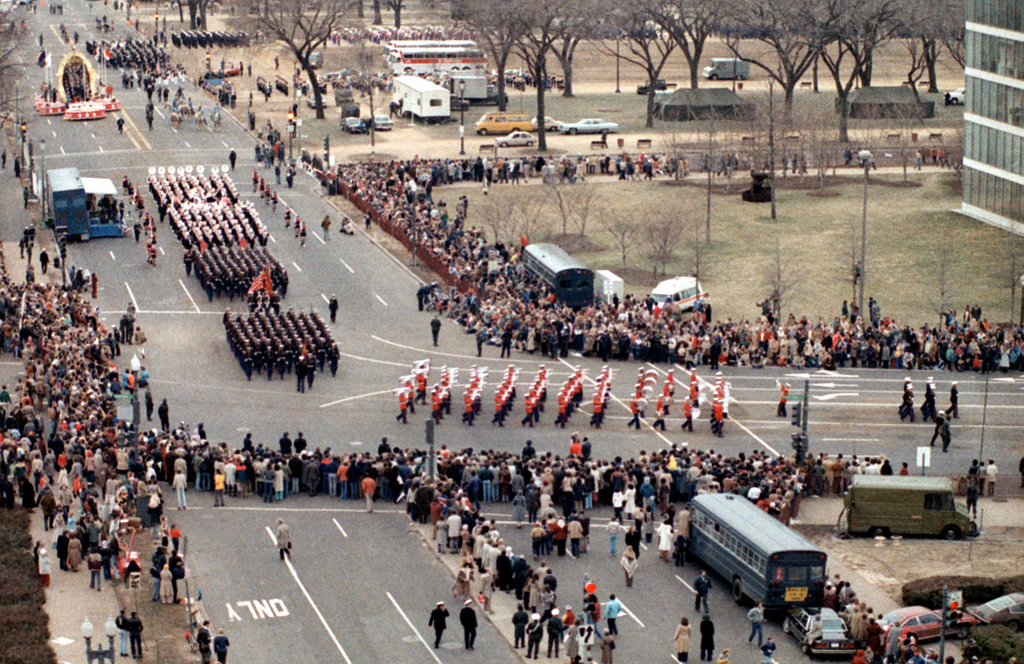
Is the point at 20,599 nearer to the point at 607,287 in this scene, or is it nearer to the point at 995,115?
the point at 607,287

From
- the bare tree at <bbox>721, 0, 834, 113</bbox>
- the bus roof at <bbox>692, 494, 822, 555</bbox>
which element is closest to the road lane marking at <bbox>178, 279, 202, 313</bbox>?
the bus roof at <bbox>692, 494, 822, 555</bbox>

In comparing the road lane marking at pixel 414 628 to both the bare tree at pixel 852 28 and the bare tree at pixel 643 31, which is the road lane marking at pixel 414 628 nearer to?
the bare tree at pixel 852 28

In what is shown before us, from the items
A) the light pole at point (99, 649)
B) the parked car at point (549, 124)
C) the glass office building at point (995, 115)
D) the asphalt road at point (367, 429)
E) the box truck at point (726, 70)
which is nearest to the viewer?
the light pole at point (99, 649)

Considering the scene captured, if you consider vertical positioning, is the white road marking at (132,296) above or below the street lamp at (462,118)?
below

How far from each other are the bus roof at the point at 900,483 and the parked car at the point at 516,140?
2687 inches

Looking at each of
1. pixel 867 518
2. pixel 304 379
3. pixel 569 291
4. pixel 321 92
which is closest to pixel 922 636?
pixel 867 518

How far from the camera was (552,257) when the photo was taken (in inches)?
2990

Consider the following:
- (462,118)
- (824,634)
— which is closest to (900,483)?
(824,634)

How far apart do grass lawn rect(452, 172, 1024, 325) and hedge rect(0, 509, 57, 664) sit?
36284 mm

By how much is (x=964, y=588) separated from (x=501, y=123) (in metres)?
80.4

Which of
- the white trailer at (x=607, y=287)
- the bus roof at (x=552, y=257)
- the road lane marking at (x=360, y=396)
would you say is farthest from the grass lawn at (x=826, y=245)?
the road lane marking at (x=360, y=396)

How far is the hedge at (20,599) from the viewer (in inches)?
1566

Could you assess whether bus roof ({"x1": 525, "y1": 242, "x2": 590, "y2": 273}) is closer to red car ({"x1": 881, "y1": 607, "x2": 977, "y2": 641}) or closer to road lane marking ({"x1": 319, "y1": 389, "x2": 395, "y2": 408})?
road lane marking ({"x1": 319, "y1": 389, "x2": 395, "y2": 408})

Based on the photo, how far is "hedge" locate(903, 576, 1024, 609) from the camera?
43562 mm
